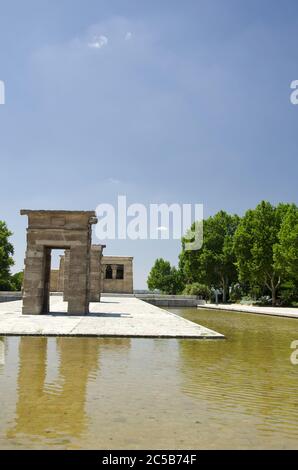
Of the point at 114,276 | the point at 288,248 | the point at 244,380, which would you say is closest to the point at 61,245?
the point at 244,380

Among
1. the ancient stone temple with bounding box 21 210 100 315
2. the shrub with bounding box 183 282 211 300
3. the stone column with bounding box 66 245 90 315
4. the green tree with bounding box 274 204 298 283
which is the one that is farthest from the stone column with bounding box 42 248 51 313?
the shrub with bounding box 183 282 211 300

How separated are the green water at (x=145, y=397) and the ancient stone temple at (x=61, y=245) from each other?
11051 millimetres

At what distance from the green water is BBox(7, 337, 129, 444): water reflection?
0.01m

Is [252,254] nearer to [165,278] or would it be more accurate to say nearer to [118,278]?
[118,278]

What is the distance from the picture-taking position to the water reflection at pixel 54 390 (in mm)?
4814

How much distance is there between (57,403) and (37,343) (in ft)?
19.4


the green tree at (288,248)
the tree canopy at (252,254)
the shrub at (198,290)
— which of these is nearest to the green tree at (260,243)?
the tree canopy at (252,254)

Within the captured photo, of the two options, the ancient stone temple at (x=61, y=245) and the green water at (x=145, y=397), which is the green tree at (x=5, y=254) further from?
the green water at (x=145, y=397)

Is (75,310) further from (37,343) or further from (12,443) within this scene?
(12,443)

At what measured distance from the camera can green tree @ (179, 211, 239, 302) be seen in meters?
58.7

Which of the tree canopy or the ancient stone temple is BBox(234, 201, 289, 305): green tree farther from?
the ancient stone temple

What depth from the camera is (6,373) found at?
7.64 metres

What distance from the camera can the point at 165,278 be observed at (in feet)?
311
